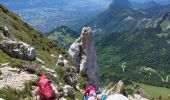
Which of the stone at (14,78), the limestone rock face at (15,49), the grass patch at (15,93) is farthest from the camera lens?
the limestone rock face at (15,49)

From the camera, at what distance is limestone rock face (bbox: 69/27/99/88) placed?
69062 mm

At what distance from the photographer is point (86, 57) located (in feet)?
230

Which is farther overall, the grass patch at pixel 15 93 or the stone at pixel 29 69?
the stone at pixel 29 69

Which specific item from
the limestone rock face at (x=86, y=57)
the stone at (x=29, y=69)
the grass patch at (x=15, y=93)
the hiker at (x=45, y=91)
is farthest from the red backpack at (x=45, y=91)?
the limestone rock face at (x=86, y=57)

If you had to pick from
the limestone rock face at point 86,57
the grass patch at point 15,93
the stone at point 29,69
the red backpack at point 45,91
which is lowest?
the limestone rock face at point 86,57

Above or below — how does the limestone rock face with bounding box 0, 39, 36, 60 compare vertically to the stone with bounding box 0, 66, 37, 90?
above

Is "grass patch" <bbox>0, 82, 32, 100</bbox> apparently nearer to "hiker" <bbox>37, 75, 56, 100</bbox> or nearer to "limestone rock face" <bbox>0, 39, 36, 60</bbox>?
"hiker" <bbox>37, 75, 56, 100</bbox>

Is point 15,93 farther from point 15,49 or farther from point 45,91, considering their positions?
point 15,49

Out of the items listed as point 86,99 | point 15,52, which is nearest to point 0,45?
point 15,52

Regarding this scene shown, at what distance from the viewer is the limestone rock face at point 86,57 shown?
69062mm

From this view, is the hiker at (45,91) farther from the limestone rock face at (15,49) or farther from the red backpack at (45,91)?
the limestone rock face at (15,49)

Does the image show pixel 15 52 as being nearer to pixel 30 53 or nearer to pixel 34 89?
pixel 30 53

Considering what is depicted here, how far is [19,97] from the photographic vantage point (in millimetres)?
33250

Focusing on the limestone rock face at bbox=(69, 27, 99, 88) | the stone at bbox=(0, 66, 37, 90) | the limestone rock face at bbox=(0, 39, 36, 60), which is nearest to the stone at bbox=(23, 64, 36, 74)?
the stone at bbox=(0, 66, 37, 90)
